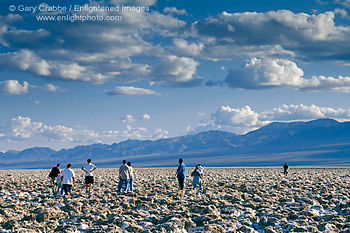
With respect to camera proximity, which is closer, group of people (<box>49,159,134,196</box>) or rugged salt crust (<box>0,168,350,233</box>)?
rugged salt crust (<box>0,168,350,233</box>)

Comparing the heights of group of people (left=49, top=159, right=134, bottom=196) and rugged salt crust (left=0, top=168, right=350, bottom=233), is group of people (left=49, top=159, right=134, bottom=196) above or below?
above

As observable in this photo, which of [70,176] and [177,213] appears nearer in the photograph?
[177,213]

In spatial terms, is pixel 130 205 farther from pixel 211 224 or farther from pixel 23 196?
pixel 23 196

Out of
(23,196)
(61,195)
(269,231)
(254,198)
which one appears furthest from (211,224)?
(23,196)

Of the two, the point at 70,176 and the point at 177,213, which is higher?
the point at 70,176

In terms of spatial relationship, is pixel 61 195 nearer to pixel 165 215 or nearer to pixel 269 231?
pixel 165 215

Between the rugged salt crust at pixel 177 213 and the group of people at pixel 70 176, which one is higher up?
the group of people at pixel 70 176

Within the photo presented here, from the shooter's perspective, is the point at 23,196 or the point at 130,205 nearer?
the point at 130,205

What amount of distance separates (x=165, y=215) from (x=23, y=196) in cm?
1045

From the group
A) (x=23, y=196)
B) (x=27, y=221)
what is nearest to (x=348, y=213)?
(x=27, y=221)

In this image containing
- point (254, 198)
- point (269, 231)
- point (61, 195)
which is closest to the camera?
point (269, 231)

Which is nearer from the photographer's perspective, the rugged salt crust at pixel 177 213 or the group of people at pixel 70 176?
the rugged salt crust at pixel 177 213

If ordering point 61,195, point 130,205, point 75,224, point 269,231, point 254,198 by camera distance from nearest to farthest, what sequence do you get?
point 269,231 → point 75,224 → point 130,205 → point 254,198 → point 61,195

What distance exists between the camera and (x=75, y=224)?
15.2 metres
